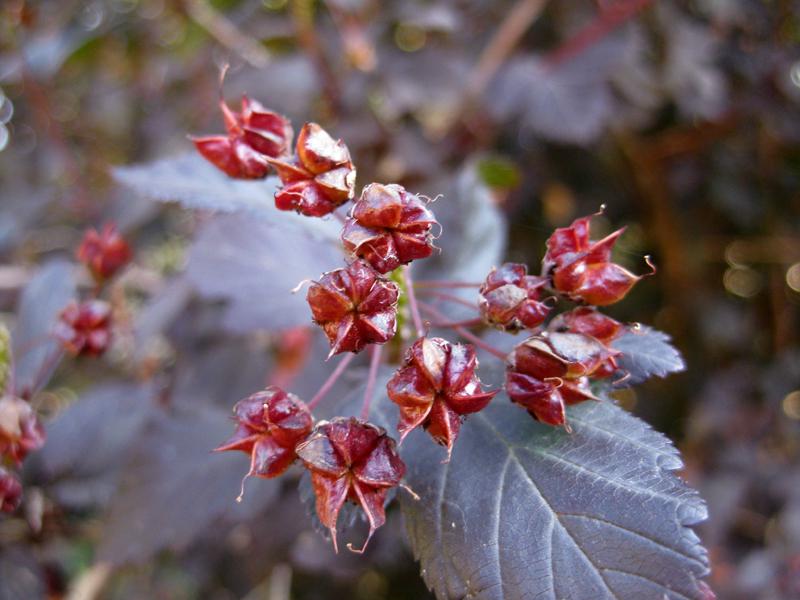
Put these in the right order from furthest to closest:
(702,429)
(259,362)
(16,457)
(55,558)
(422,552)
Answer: (702,429), (259,362), (55,558), (16,457), (422,552)

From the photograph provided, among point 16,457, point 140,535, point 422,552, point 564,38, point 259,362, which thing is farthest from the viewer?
point 564,38

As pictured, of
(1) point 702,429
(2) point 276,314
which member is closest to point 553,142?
(1) point 702,429

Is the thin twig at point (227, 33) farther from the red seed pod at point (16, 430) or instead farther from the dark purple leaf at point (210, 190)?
the red seed pod at point (16, 430)

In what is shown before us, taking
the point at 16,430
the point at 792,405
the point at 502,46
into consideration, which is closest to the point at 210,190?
the point at 16,430

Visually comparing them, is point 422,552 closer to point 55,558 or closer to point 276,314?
point 276,314

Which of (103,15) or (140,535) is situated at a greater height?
(103,15)

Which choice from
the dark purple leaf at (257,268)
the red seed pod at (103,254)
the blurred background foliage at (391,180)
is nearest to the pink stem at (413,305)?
the dark purple leaf at (257,268)

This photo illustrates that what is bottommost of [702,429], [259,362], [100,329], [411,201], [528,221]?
[702,429]

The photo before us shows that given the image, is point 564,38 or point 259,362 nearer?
point 259,362
